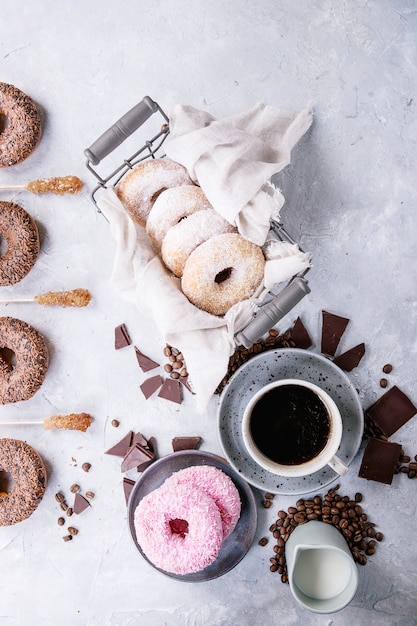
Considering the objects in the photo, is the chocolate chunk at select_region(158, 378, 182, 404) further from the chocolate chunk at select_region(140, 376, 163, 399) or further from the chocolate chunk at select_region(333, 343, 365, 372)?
the chocolate chunk at select_region(333, 343, 365, 372)

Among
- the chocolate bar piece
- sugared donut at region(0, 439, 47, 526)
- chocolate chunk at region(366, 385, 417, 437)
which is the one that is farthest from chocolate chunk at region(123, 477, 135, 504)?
chocolate chunk at region(366, 385, 417, 437)

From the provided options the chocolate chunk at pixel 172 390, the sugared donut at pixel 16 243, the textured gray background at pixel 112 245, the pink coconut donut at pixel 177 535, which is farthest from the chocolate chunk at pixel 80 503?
the sugared donut at pixel 16 243

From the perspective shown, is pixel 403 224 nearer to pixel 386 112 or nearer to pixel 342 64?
pixel 386 112

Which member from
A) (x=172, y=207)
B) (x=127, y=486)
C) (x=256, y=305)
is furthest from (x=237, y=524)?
(x=172, y=207)

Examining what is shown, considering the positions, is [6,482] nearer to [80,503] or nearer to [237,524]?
[80,503]

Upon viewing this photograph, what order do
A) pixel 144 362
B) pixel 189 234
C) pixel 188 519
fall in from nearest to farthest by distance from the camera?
pixel 189 234 < pixel 188 519 < pixel 144 362

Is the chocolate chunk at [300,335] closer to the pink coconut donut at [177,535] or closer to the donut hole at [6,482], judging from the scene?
the pink coconut donut at [177,535]
